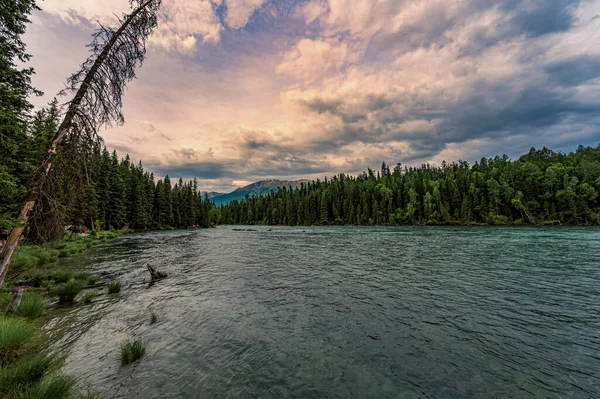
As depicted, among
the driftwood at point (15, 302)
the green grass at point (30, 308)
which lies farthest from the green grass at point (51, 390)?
the driftwood at point (15, 302)

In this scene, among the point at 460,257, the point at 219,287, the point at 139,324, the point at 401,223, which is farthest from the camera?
the point at 401,223

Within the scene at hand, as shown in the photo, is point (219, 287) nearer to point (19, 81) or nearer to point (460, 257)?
point (19, 81)

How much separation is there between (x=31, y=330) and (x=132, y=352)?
156 inches

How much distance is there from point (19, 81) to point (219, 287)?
15667 mm

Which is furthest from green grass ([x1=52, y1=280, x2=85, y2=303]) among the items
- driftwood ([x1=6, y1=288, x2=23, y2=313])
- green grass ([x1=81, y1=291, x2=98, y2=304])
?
driftwood ([x1=6, y1=288, x2=23, y2=313])

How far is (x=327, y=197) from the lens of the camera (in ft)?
440

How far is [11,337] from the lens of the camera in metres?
6.62

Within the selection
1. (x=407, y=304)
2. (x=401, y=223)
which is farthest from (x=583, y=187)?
(x=407, y=304)

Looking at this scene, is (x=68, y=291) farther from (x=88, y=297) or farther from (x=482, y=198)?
(x=482, y=198)

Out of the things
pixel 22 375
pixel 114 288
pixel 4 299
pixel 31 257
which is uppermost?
pixel 31 257

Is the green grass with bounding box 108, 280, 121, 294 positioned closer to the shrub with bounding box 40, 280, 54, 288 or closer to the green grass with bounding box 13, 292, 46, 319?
the green grass with bounding box 13, 292, 46, 319

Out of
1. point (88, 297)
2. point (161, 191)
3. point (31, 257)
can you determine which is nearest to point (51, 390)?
point (88, 297)

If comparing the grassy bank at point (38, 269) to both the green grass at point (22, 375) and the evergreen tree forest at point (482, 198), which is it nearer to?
the green grass at point (22, 375)

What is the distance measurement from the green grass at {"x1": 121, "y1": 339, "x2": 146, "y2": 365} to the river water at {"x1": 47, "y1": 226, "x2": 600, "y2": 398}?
22 cm
